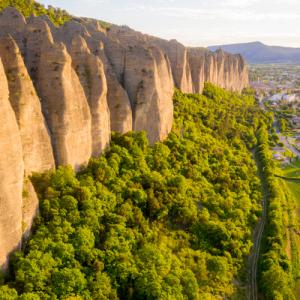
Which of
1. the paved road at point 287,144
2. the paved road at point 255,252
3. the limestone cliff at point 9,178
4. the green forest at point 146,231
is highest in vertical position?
the limestone cliff at point 9,178

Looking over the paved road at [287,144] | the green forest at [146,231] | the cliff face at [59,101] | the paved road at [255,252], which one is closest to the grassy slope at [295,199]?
the green forest at [146,231]

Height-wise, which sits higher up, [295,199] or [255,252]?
[295,199]

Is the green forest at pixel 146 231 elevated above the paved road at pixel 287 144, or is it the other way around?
the green forest at pixel 146 231

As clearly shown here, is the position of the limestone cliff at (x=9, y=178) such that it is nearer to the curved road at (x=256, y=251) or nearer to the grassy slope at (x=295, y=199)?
the curved road at (x=256, y=251)

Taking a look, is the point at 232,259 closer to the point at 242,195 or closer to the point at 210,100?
Answer: the point at 242,195

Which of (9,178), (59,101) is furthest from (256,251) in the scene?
(9,178)

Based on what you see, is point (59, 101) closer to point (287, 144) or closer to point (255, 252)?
point (255, 252)

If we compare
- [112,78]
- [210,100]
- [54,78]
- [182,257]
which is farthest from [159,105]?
[210,100]
